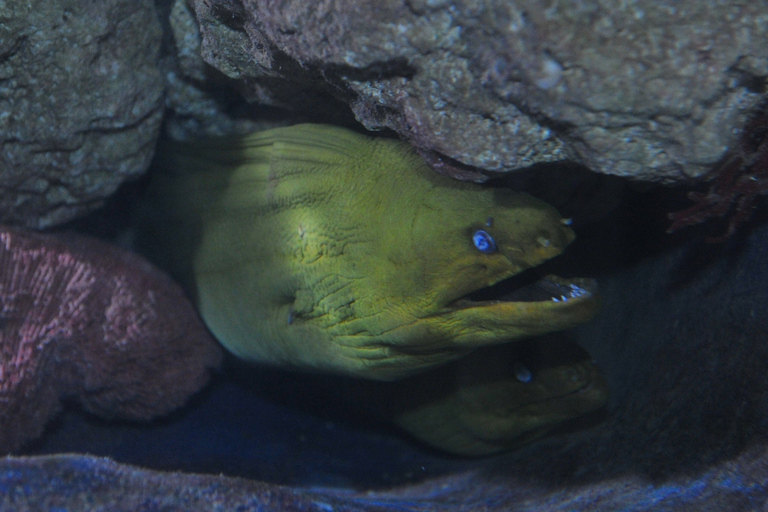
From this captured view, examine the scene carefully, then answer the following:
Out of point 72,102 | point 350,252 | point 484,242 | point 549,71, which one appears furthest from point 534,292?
point 72,102

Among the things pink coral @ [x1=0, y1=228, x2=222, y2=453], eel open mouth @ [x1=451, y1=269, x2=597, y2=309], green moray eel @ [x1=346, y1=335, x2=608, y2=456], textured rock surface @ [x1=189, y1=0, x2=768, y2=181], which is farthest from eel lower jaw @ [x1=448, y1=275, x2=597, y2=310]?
pink coral @ [x1=0, y1=228, x2=222, y2=453]

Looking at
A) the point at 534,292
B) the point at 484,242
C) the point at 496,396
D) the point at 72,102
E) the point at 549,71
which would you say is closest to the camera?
the point at 549,71

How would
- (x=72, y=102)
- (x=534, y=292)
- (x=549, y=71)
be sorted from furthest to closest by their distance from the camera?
(x=72, y=102) < (x=534, y=292) < (x=549, y=71)

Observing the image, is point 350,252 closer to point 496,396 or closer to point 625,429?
point 496,396

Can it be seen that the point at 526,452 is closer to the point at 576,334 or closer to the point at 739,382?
the point at 576,334

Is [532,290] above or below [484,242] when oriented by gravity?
below

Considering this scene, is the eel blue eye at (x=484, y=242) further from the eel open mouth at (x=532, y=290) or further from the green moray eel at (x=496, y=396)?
the green moray eel at (x=496, y=396)

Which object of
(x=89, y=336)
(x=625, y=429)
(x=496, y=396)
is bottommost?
(x=89, y=336)

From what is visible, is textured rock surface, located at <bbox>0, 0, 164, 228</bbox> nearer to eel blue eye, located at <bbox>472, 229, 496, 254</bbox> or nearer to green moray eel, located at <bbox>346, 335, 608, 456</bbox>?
eel blue eye, located at <bbox>472, 229, 496, 254</bbox>
